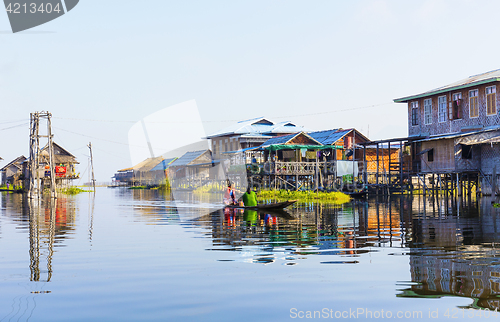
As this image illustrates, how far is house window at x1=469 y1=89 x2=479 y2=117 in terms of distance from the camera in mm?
33281

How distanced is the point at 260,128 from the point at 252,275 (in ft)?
173

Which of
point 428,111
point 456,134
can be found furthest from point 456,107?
point 428,111

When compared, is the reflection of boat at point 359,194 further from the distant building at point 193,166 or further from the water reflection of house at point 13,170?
the water reflection of house at point 13,170

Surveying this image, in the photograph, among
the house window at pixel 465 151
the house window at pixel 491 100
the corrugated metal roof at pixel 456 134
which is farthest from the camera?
the house window at pixel 465 151

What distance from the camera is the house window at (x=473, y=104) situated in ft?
109

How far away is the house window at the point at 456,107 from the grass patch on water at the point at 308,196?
9.12m

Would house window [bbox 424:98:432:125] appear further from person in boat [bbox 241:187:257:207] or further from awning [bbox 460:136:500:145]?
person in boat [bbox 241:187:257:207]

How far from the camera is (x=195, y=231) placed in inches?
611

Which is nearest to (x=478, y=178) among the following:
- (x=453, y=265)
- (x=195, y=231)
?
(x=195, y=231)

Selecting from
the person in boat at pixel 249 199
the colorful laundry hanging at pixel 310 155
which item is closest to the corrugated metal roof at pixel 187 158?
the colorful laundry hanging at pixel 310 155

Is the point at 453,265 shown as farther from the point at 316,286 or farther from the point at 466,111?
the point at 466,111

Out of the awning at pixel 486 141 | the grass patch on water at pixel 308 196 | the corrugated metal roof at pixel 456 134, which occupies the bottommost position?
the grass patch on water at pixel 308 196

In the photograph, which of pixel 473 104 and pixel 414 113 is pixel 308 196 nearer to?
pixel 414 113

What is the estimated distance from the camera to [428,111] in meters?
37.2
